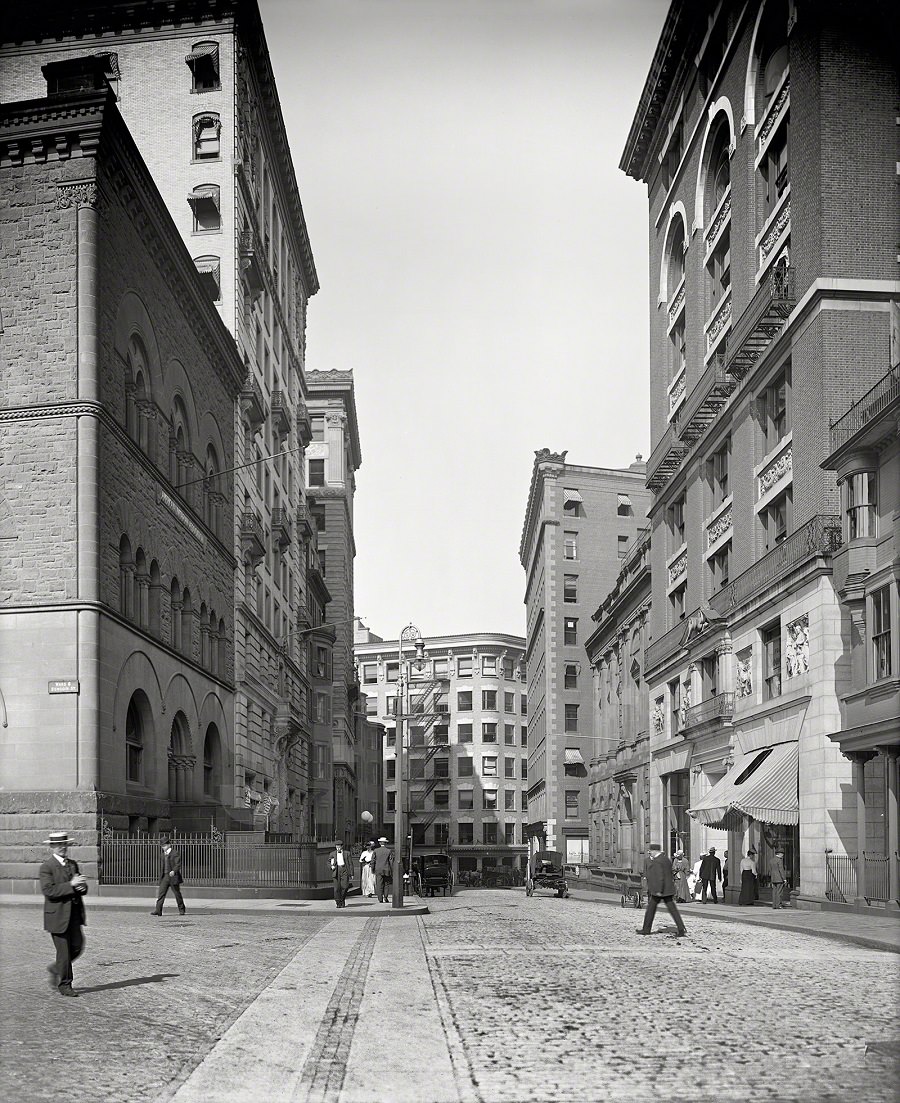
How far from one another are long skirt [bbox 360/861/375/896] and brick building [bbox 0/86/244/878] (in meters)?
5.39

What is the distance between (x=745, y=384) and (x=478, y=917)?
Answer: 63.3ft

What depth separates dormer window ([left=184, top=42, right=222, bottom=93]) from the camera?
52.2m

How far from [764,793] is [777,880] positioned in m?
2.18

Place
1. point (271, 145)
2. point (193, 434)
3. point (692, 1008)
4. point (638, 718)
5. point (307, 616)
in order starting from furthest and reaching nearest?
point (307, 616), point (638, 718), point (271, 145), point (193, 434), point (692, 1008)

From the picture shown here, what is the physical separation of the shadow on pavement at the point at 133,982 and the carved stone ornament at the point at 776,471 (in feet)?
84.2

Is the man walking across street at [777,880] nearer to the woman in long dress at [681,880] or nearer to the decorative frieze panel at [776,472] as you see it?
the woman in long dress at [681,880]

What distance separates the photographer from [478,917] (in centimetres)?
3002

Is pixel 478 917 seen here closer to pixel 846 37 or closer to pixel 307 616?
pixel 846 37

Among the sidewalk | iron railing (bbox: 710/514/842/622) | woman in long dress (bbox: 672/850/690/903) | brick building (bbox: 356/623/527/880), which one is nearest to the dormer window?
iron railing (bbox: 710/514/842/622)

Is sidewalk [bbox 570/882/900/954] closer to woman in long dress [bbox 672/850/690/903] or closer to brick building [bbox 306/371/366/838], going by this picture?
woman in long dress [bbox 672/850/690/903]

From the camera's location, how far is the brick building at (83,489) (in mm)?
31281

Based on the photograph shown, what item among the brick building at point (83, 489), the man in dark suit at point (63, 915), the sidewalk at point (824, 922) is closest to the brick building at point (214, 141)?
the brick building at point (83, 489)

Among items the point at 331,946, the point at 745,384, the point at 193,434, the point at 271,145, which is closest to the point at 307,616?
the point at 271,145

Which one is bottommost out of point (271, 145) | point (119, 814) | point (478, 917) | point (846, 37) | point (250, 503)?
point (478, 917)
